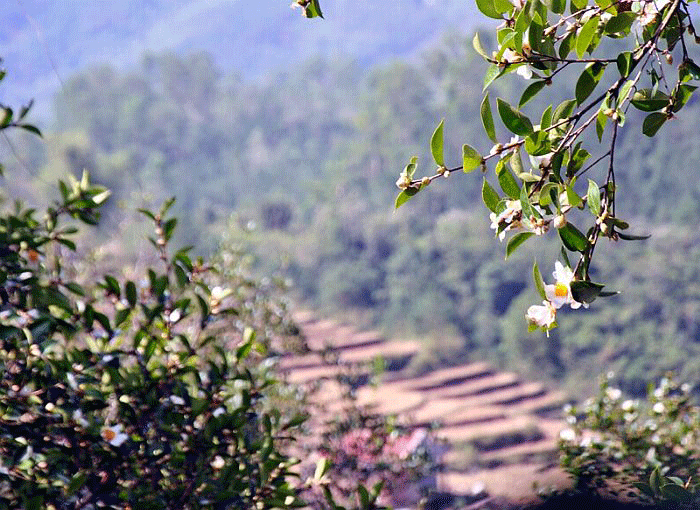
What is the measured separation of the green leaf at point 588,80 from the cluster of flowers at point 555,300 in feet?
0.69

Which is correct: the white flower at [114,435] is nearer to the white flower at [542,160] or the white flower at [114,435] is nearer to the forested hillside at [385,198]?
the white flower at [542,160]

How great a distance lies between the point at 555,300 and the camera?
4.05ft

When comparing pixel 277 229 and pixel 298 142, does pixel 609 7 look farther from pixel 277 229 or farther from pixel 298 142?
pixel 298 142

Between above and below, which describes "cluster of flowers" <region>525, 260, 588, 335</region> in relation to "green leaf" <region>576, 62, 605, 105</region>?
below

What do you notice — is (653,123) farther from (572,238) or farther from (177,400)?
(177,400)

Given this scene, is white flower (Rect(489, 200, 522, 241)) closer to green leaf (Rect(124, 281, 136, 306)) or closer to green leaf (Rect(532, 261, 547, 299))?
green leaf (Rect(532, 261, 547, 299))

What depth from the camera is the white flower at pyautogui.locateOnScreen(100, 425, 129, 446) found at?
1.88 meters

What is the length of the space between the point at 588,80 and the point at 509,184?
16 cm

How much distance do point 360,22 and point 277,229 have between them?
43.6 meters

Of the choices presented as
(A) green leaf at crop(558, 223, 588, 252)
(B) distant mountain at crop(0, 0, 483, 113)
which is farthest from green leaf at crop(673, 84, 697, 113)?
(B) distant mountain at crop(0, 0, 483, 113)

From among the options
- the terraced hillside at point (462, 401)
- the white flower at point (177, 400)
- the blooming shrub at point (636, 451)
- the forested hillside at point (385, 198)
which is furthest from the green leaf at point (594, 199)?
the forested hillside at point (385, 198)

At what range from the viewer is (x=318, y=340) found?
1078 inches

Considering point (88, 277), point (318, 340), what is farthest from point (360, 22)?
point (88, 277)

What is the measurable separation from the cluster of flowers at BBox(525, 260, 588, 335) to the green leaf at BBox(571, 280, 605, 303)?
1 cm
